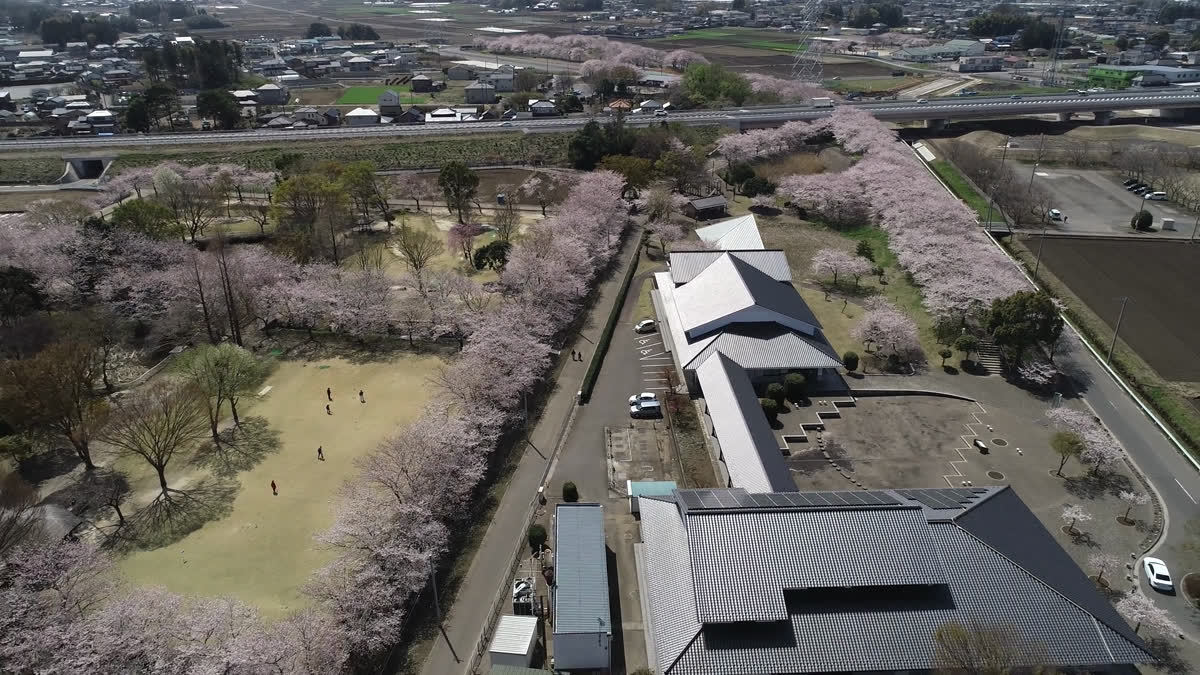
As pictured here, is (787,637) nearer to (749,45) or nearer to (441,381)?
(441,381)

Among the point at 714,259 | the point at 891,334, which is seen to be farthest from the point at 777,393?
the point at 714,259

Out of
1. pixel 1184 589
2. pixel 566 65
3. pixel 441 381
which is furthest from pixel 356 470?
pixel 566 65

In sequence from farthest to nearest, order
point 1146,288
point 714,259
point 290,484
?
point 1146,288 < point 714,259 < point 290,484

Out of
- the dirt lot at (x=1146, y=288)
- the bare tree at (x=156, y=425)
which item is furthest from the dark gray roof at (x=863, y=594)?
the dirt lot at (x=1146, y=288)

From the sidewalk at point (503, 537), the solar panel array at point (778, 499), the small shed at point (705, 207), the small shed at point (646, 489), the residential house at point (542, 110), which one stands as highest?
the residential house at point (542, 110)

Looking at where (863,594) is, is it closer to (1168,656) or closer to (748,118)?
(1168,656)

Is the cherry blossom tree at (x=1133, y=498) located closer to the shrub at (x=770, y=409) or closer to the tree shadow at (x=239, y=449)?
the shrub at (x=770, y=409)
